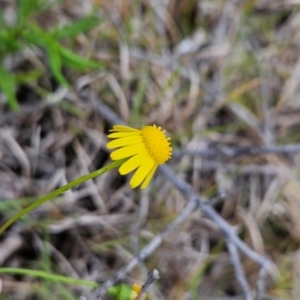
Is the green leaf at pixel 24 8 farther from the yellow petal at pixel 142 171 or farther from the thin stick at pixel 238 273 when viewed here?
the thin stick at pixel 238 273

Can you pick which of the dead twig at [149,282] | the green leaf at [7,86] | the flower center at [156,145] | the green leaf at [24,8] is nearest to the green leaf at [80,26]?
the green leaf at [24,8]

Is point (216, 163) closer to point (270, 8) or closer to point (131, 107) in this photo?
point (131, 107)

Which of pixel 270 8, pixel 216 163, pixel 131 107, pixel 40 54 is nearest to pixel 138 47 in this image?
pixel 131 107

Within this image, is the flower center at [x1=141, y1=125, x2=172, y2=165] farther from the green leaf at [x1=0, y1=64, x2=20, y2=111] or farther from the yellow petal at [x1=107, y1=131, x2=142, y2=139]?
the green leaf at [x1=0, y1=64, x2=20, y2=111]

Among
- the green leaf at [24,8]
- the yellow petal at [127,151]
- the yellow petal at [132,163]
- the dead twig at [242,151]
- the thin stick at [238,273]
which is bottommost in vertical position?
the thin stick at [238,273]

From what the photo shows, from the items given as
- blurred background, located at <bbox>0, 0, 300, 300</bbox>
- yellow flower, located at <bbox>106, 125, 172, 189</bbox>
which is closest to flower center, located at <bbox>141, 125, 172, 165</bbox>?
yellow flower, located at <bbox>106, 125, 172, 189</bbox>

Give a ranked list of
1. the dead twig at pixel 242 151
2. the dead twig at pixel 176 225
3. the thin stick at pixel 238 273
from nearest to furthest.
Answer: the dead twig at pixel 176 225
the thin stick at pixel 238 273
the dead twig at pixel 242 151

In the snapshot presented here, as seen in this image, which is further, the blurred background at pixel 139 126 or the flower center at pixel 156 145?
the blurred background at pixel 139 126

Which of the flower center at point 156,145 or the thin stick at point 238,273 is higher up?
the flower center at point 156,145
